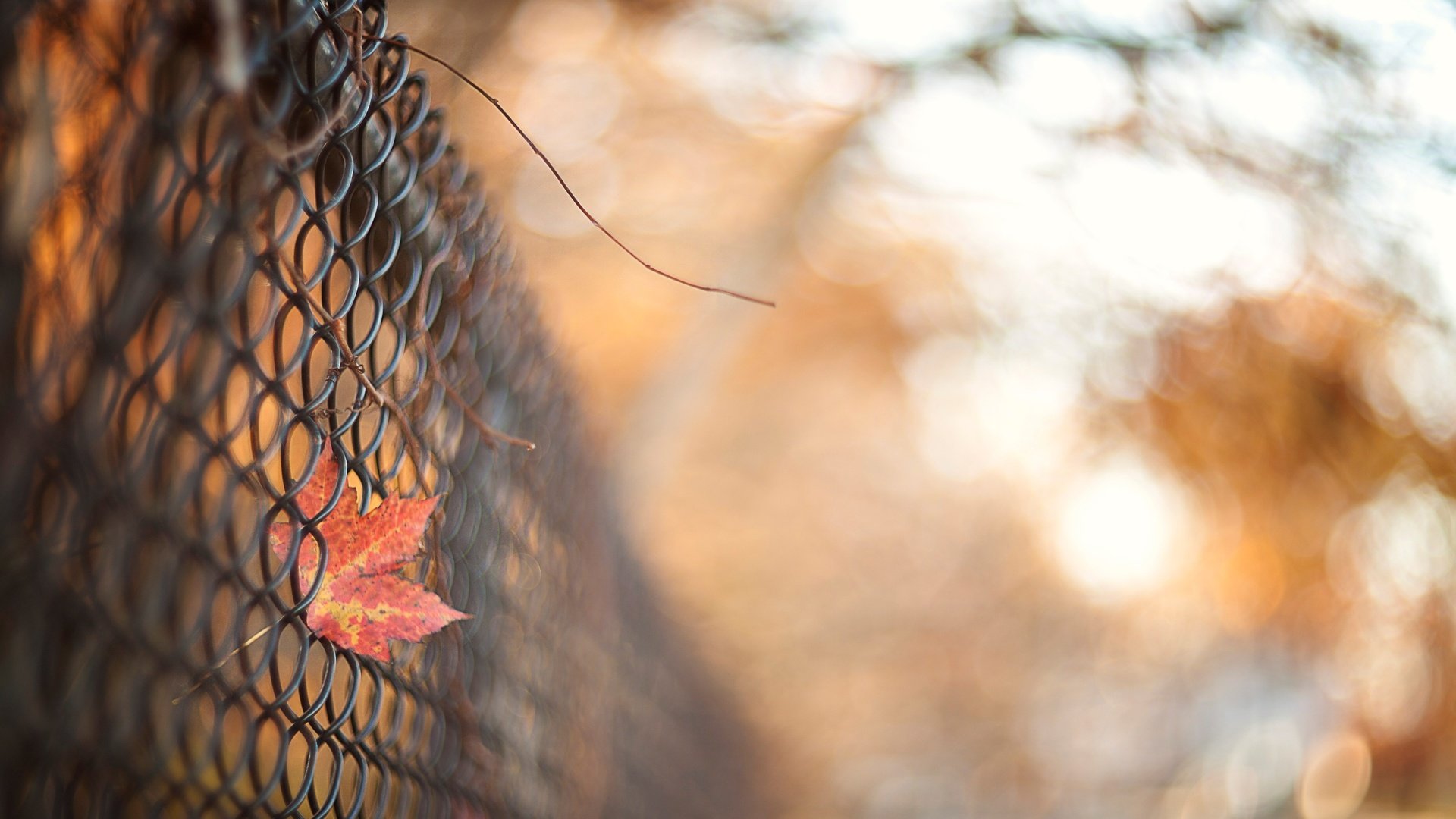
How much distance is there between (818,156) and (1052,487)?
15.7ft

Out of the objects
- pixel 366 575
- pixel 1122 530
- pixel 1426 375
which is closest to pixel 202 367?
pixel 366 575

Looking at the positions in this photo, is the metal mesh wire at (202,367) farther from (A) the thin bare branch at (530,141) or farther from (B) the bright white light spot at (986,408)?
(B) the bright white light spot at (986,408)

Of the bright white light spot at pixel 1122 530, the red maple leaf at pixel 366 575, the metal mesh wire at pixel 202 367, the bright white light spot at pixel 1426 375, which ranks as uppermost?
the metal mesh wire at pixel 202 367

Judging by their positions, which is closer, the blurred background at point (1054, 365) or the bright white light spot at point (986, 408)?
the blurred background at point (1054, 365)

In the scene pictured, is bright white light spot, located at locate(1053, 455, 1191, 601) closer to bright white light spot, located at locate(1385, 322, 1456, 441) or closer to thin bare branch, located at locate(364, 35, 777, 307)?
bright white light spot, located at locate(1385, 322, 1456, 441)

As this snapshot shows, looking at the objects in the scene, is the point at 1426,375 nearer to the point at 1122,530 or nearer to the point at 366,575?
the point at 366,575

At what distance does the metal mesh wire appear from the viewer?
723 millimetres

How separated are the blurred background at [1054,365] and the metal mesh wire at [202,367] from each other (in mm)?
515

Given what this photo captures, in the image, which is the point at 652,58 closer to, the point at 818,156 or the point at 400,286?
the point at 818,156

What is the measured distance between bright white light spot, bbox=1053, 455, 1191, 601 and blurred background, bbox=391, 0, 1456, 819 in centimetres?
6

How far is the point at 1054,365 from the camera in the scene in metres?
6.27

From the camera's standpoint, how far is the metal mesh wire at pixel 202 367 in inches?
28.5

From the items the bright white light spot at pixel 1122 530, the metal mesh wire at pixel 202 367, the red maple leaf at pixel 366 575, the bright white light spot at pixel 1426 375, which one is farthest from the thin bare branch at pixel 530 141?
the bright white light spot at pixel 1122 530

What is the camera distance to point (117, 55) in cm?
74
